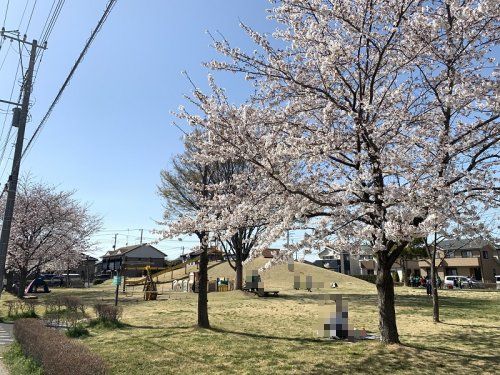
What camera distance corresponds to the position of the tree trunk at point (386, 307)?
31.3 feet

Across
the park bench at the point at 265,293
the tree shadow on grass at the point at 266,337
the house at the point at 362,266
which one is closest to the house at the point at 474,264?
the house at the point at 362,266

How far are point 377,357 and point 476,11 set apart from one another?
720 cm

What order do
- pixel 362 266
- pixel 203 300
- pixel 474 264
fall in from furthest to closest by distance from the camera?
1. pixel 362 266
2. pixel 474 264
3. pixel 203 300

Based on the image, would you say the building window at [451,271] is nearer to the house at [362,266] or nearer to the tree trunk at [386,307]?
the house at [362,266]

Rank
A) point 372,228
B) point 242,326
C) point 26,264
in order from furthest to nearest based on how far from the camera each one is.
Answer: point 26,264 < point 242,326 < point 372,228

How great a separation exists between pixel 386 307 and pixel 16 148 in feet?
35.8

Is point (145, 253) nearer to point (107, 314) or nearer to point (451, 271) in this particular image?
point (451, 271)

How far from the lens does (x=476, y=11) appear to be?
7801 mm

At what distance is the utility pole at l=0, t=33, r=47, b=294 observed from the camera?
10.9 m

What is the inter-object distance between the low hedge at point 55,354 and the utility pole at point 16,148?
2.34 meters

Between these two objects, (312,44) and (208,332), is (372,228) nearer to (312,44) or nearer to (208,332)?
(312,44)

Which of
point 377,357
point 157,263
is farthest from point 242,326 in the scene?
point 157,263

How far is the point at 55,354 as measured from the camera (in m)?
6.65

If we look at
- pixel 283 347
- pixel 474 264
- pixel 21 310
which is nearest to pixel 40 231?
pixel 21 310
